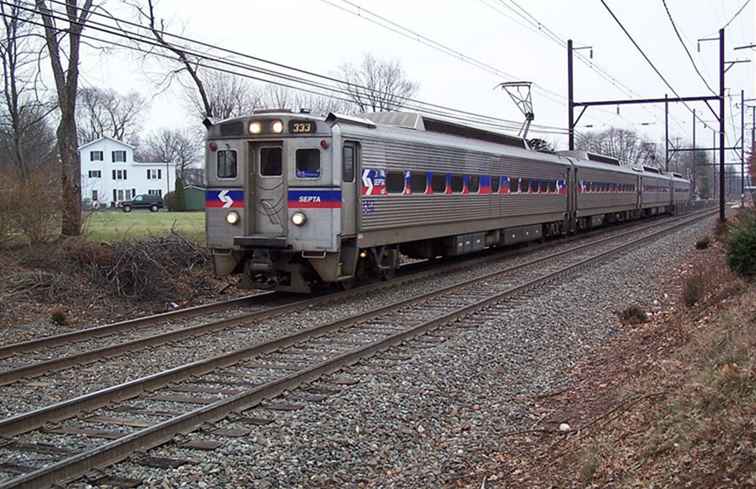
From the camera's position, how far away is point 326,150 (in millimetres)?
13031

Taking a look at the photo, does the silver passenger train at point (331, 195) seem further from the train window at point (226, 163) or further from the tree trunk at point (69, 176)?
the tree trunk at point (69, 176)

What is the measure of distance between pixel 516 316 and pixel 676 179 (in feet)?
170

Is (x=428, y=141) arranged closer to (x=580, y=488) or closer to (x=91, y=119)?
(x=580, y=488)

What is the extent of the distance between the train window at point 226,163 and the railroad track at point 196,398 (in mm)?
3837

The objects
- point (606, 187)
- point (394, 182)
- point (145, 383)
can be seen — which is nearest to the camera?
point (145, 383)

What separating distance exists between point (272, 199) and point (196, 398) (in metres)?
6.71

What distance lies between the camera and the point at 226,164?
45.6 ft

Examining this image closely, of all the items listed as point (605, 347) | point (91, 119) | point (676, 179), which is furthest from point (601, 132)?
point (605, 347)

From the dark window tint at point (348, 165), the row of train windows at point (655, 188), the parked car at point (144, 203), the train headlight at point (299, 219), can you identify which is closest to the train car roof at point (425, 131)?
the dark window tint at point (348, 165)

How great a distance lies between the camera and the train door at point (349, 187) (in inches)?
521

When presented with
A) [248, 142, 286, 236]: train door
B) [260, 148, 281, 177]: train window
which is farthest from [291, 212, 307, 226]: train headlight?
[260, 148, 281, 177]: train window

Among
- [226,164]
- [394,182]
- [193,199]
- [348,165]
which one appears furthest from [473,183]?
[193,199]

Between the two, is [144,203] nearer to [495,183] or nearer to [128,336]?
[495,183]

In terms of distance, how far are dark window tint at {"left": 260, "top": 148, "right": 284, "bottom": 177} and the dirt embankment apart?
6772 mm
